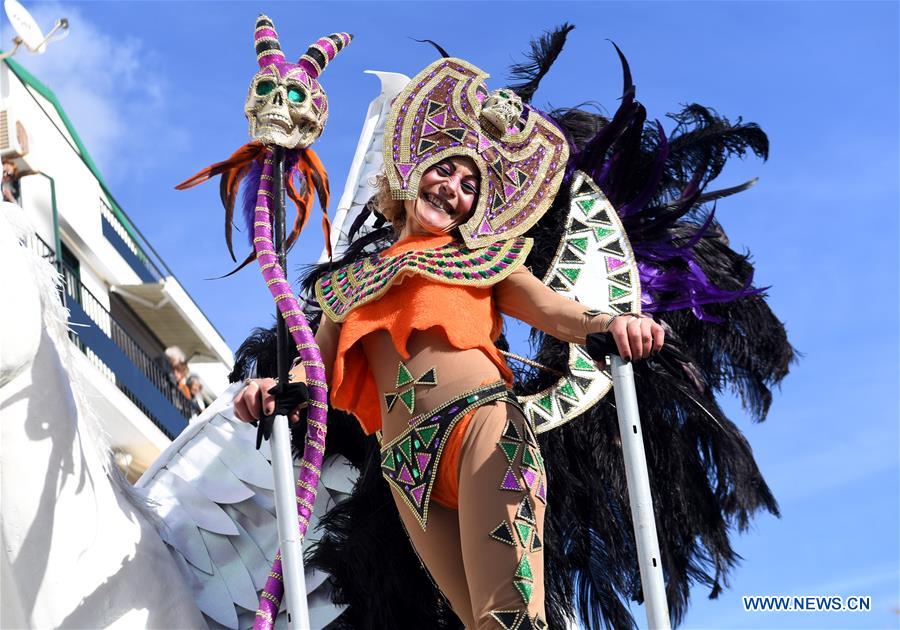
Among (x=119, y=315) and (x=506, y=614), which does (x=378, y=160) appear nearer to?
(x=506, y=614)

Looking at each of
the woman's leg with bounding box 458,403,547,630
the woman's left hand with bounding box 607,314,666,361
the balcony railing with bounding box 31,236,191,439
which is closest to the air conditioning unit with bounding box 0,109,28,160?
Answer: the balcony railing with bounding box 31,236,191,439

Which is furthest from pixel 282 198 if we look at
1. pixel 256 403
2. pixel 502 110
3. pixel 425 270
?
pixel 502 110

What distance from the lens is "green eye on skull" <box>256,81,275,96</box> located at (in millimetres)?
3436

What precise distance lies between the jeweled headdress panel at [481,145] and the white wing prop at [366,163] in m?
1.46

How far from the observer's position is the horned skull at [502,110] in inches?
145

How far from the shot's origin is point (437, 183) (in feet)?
11.8

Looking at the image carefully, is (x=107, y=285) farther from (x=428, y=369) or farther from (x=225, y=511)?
(x=428, y=369)

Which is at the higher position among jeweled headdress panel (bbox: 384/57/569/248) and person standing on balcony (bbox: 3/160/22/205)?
person standing on balcony (bbox: 3/160/22/205)

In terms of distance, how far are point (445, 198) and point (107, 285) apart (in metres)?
13.9

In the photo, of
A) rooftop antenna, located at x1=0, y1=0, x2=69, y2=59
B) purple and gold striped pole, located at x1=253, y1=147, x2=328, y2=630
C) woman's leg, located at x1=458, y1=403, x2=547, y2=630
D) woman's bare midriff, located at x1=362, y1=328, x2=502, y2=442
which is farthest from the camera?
rooftop antenna, located at x1=0, y1=0, x2=69, y2=59

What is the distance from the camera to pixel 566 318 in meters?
3.34

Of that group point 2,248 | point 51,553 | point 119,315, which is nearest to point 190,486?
point 51,553

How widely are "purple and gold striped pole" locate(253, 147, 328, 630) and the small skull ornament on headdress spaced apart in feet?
0.20

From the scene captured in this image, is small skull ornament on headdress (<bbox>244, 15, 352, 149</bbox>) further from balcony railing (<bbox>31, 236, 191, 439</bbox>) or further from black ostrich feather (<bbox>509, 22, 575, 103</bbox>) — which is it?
balcony railing (<bbox>31, 236, 191, 439</bbox>)
